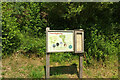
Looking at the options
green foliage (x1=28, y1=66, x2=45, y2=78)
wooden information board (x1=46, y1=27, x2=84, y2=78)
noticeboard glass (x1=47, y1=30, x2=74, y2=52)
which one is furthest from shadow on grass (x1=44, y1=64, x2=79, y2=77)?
noticeboard glass (x1=47, y1=30, x2=74, y2=52)

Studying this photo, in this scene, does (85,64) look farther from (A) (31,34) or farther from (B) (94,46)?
(A) (31,34)

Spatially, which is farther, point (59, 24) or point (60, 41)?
point (59, 24)

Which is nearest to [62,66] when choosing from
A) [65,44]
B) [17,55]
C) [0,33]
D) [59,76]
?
[59,76]

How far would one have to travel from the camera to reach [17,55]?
20.1 ft

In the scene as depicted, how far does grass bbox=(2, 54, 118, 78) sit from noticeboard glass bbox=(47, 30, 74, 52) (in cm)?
121

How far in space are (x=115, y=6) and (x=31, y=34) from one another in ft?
16.2

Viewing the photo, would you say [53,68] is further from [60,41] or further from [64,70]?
[60,41]

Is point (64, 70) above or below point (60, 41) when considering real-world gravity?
below

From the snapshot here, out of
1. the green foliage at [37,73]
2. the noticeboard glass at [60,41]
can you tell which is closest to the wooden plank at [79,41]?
the noticeboard glass at [60,41]

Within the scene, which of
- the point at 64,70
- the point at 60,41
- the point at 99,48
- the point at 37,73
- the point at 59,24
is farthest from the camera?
the point at 59,24

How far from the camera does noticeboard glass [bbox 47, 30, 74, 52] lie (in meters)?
4.54

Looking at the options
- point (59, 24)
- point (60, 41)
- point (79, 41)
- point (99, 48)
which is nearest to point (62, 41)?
point (60, 41)

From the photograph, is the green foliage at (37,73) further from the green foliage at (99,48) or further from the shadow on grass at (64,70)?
the green foliage at (99,48)

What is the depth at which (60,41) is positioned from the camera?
15.2 ft
